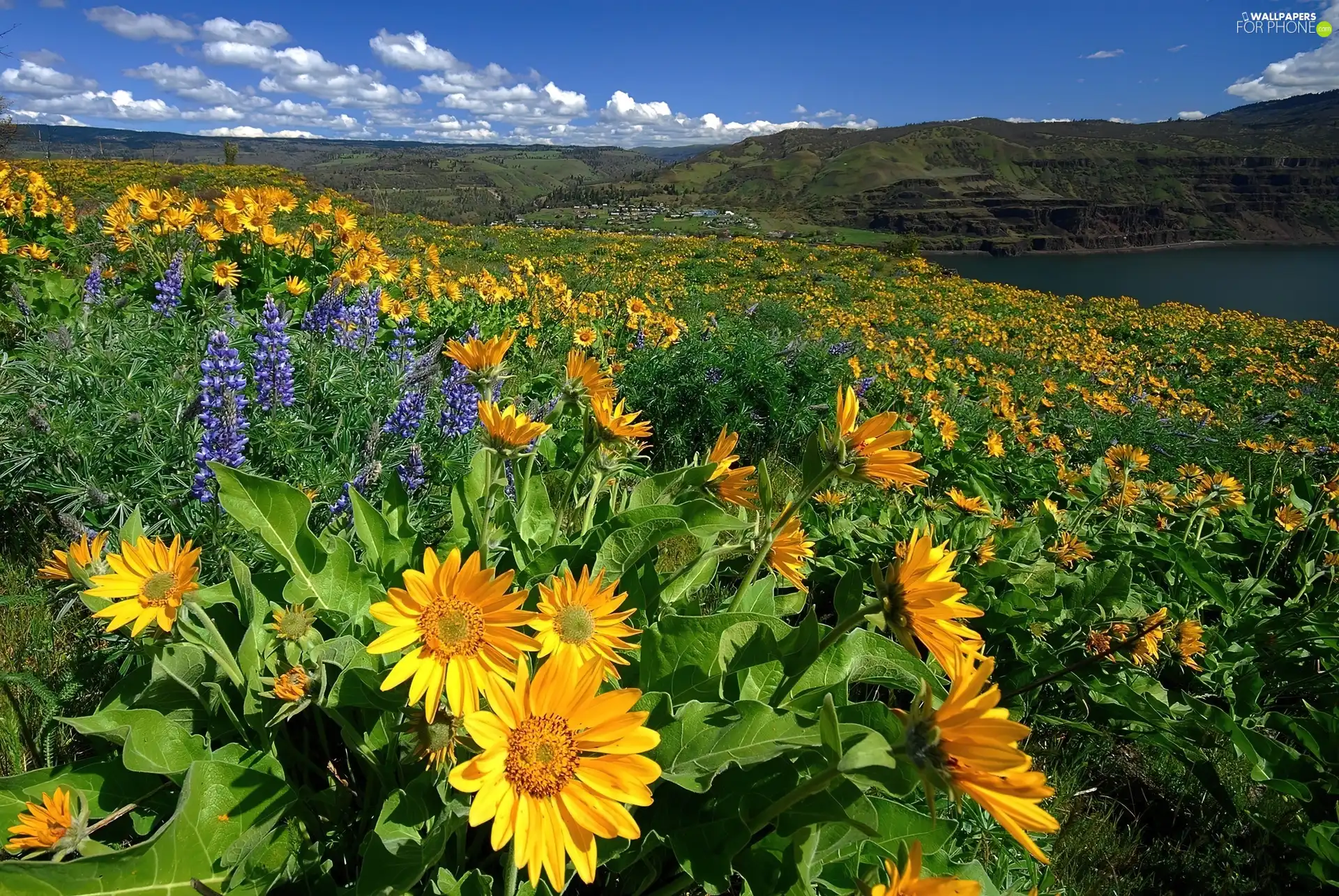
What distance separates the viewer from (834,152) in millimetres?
99375

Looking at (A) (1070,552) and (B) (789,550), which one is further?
(A) (1070,552)

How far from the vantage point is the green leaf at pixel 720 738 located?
1.02m

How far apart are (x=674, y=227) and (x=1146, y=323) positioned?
2686cm

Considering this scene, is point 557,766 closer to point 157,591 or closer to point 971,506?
point 157,591

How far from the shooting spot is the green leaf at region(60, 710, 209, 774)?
1127 millimetres

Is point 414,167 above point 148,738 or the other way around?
above

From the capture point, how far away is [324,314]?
2893mm

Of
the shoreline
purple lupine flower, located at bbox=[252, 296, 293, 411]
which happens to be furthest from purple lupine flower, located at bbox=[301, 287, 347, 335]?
the shoreline

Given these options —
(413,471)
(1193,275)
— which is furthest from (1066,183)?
(413,471)

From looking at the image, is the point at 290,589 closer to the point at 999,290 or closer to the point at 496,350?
the point at 496,350

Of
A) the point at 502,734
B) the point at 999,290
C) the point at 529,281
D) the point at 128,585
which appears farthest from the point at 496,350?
the point at 999,290

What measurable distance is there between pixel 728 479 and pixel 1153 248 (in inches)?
2198

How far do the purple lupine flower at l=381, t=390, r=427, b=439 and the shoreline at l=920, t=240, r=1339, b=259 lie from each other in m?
37.9

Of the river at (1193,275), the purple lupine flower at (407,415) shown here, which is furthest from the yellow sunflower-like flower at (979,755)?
the river at (1193,275)
